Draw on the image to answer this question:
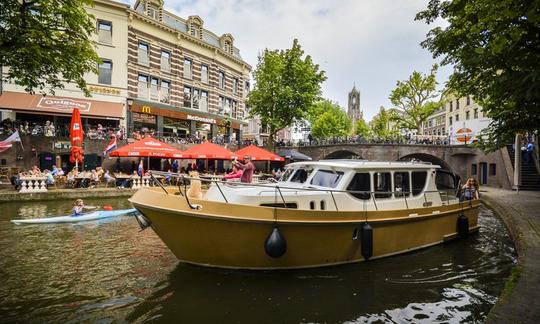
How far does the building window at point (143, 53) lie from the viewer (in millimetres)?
26891

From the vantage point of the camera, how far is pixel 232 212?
20.0ft

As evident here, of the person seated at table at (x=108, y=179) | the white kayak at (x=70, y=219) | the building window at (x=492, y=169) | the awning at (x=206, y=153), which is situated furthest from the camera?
the building window at (x=492, y=169)

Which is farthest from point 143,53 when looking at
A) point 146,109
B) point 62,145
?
point 62,145

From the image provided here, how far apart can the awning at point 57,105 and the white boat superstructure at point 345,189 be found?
1972 centimetres

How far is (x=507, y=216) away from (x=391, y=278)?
8013mm

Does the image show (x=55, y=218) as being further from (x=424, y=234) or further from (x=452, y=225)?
(x=452, y=225)

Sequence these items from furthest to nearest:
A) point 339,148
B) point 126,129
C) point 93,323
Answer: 1. point 339,148
2. point 126,129
3. point 93,323

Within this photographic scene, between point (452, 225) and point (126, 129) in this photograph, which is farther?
point (126, 129)

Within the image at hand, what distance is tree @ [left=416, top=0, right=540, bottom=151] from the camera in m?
5.32

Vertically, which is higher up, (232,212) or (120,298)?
(232,212)

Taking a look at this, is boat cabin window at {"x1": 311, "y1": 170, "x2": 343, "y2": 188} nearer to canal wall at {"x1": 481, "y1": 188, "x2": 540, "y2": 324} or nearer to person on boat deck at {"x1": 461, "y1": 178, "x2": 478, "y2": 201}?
canal wall at {"x1": 481, "y1": 188, "x2": 540, "y2": 324}

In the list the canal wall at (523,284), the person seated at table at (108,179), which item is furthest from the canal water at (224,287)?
the person seated at table at (108,179)

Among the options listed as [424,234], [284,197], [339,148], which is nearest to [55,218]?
[284,197]

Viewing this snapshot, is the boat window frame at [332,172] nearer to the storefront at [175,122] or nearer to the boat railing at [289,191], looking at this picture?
the boat railing at [289,191]
